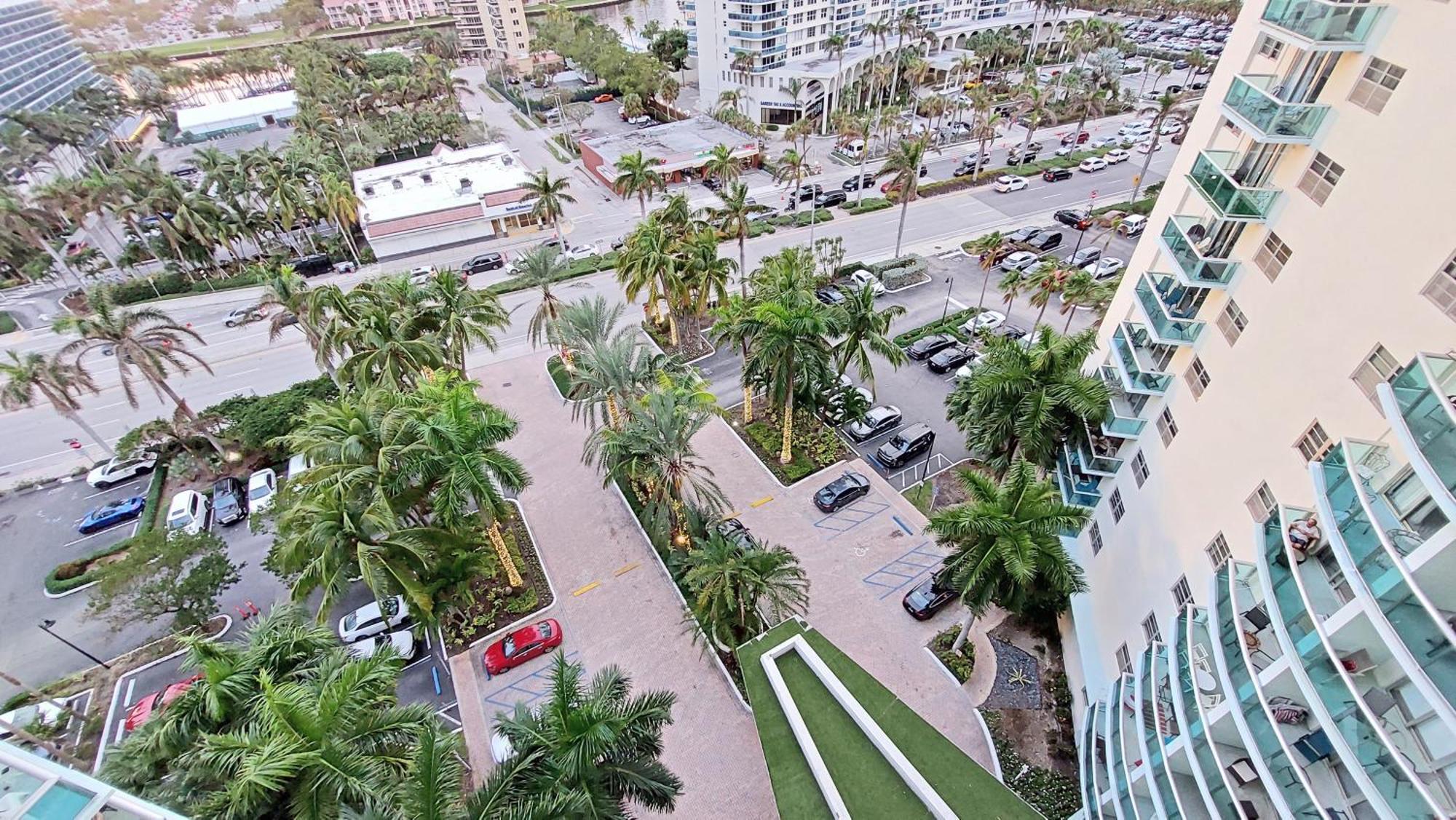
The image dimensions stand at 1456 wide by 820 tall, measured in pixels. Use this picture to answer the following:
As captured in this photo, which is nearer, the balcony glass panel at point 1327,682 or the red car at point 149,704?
the balcony glass panel at point 1327,682

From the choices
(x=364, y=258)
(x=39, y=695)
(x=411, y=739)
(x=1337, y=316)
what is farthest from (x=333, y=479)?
(x=364, y=258)

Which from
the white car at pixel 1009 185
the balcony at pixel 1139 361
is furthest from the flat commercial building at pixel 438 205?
the balcony at pixel 1139 361

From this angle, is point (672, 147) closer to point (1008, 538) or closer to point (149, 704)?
point (1008, 538)

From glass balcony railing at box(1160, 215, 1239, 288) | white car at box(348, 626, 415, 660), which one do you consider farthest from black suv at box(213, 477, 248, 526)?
glass balcony railing at box(1160, 215, 1239, 288)

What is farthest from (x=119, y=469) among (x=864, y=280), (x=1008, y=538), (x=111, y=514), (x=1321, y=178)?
(x=1321, y=178)

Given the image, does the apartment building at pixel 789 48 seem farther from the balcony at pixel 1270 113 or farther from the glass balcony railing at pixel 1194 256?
the balcony at pixel 1270 113
